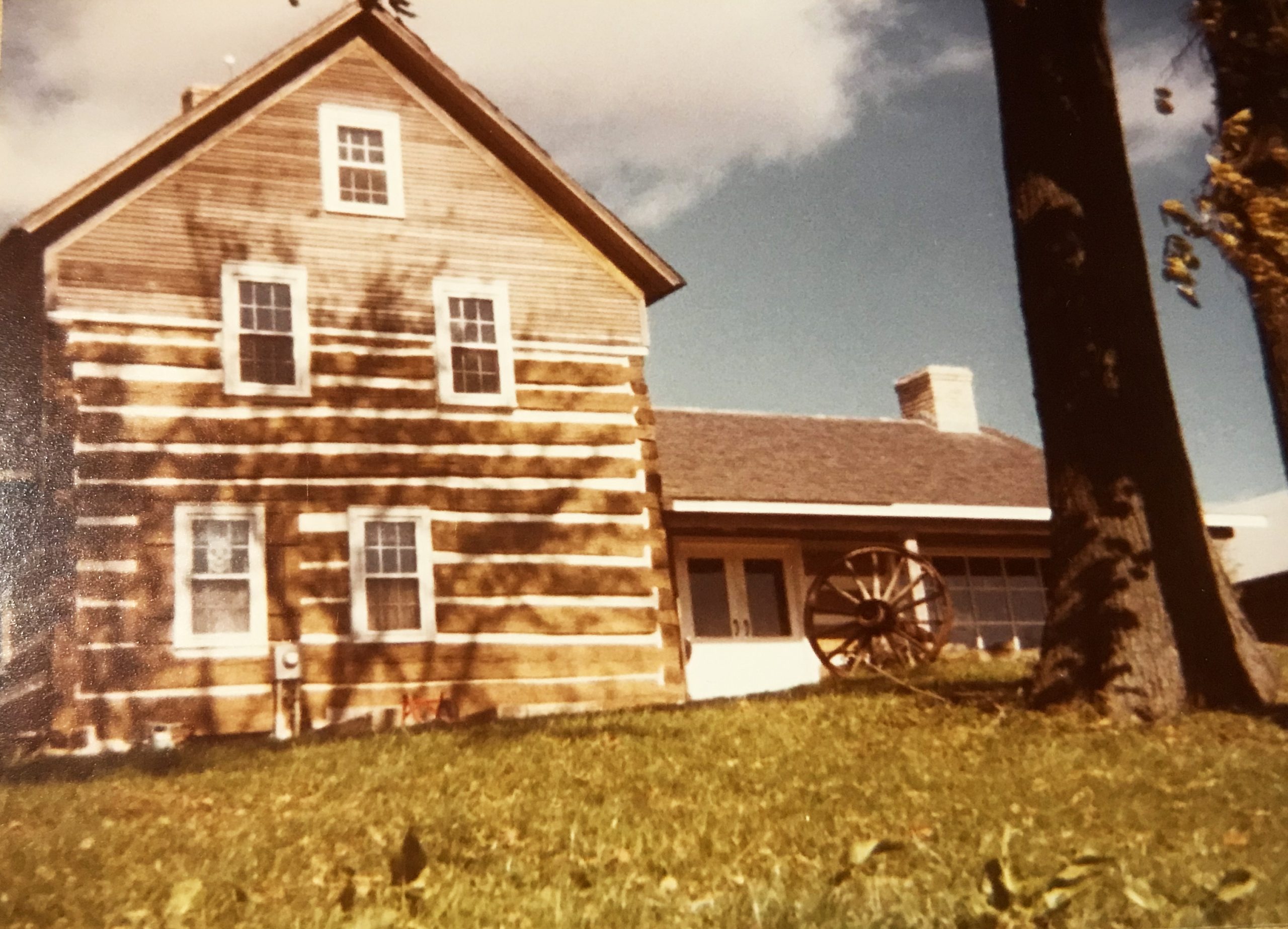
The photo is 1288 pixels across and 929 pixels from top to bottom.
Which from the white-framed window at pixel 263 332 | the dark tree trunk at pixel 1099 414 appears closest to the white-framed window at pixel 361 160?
the white-framed window at pixel 263 332

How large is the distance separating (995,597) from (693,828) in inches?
448

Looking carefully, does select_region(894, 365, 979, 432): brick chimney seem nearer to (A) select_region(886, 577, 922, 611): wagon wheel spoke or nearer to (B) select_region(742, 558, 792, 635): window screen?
(B) select_region(742, 558, 792, 635): window screen

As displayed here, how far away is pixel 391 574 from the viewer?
882 cm

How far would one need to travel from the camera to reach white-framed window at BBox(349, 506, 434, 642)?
335 inches

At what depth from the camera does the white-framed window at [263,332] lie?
8.09 meters

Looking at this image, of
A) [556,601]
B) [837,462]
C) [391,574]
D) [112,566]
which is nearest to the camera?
[112,566]

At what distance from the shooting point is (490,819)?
543cm

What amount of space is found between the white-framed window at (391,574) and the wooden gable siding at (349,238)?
1608 mm

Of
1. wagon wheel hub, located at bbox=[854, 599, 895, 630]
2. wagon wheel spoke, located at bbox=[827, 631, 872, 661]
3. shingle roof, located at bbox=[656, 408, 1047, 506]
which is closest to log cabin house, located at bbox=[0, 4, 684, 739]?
wagon wheel spoke, located at bbox=[827, 631, 872, 661]

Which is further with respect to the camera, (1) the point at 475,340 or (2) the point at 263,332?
(1) the point at 475,340

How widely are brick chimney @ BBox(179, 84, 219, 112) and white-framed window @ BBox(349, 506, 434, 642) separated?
2.98 m

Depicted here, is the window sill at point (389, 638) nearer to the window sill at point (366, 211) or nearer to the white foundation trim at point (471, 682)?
the white foundation trim at point (471, 682)

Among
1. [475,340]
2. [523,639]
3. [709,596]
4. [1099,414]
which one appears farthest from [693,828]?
[709,596]

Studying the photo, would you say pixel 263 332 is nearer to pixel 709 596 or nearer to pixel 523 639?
pixel 523 639
